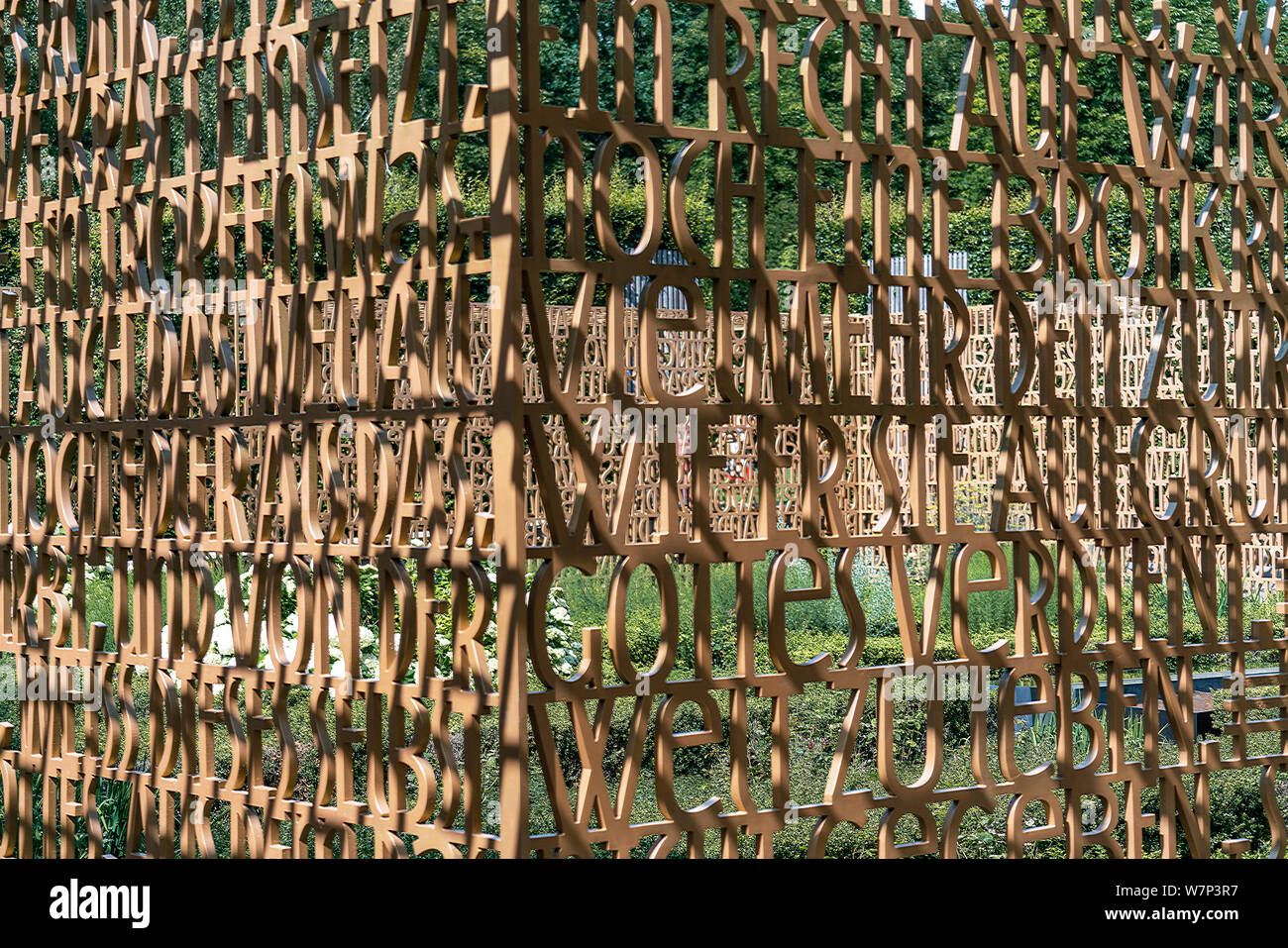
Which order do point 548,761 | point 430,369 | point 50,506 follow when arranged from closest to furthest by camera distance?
point 548,761 < point 430,369 < point 50,506

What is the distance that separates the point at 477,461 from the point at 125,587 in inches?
291

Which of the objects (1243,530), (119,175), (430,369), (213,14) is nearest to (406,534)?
(430,369)

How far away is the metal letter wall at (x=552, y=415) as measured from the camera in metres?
3.39

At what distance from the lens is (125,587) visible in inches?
173

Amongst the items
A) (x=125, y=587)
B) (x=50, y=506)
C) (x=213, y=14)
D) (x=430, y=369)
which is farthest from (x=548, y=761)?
(x=213, y=14)

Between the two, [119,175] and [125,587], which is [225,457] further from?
[119,175]

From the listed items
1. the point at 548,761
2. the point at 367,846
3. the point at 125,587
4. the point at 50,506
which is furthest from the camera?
the point at 367,846

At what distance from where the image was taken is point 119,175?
4.43 meters

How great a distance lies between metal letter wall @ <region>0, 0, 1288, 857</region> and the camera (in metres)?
3.39

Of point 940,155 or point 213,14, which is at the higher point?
point 213,14

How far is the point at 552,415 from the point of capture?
11.6 feet

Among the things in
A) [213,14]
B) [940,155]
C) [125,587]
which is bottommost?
[125,587]

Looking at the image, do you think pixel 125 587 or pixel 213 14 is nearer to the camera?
pixel 125 587

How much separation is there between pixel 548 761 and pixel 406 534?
616mm
